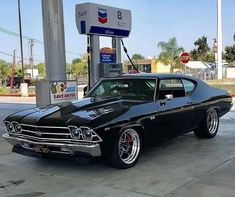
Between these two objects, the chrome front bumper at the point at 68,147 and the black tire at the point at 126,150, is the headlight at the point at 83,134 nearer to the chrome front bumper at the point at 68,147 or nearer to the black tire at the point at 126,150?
the chrome front bumper at the point at 68,147

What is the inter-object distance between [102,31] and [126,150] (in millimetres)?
5164

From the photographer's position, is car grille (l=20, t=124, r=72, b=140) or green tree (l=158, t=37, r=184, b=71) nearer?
car grille (l=20, t=124, r=72, b=140)

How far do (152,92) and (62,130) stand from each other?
1771 millimetres

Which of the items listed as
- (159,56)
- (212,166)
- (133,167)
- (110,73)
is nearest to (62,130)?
(133,167)

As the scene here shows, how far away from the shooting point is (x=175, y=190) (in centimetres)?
502

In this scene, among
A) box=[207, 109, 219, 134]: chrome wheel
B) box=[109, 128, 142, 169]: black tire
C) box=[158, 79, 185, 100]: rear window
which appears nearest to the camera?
box=[109, 128, 142, 169]: black tire

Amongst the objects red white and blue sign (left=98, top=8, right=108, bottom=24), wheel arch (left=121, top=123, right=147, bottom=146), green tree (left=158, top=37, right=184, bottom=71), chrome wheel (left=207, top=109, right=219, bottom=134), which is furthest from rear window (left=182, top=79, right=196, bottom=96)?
green tree (left=158, top=37, right=184, bottom=71)

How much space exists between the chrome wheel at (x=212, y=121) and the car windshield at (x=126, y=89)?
1.94 metres

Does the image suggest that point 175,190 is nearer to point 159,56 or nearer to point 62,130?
point 62,130

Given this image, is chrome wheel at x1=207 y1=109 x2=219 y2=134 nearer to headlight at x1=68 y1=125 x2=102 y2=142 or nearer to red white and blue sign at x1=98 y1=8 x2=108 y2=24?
headlight at x1=68 y1=125 x2=102 y2=142

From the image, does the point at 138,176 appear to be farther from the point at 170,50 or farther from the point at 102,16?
the point at 170,50

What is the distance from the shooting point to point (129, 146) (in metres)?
6.12

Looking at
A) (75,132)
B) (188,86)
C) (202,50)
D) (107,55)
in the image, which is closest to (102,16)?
(107,55)

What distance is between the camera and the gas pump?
10227 mm
